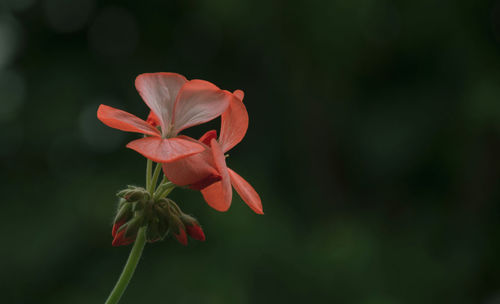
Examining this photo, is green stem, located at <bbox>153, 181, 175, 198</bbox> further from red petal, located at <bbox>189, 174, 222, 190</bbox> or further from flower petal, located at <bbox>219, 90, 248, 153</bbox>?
flower petal, located at <bbox>219, 90, 248, 153</bbox>

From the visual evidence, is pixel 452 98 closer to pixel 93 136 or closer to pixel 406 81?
pixel 406 81

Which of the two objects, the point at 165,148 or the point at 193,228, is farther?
the point at 193,228

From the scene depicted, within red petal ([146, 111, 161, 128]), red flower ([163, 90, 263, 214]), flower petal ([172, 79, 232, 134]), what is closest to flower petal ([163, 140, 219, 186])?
red flower ([163, 90, 263, 214])

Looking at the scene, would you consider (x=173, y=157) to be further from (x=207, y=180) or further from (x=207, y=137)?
(x=207, y=137)

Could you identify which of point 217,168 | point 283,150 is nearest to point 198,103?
point 217,168

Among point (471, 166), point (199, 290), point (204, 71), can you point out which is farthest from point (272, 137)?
point (199, 290)

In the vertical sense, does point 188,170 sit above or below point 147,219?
above
